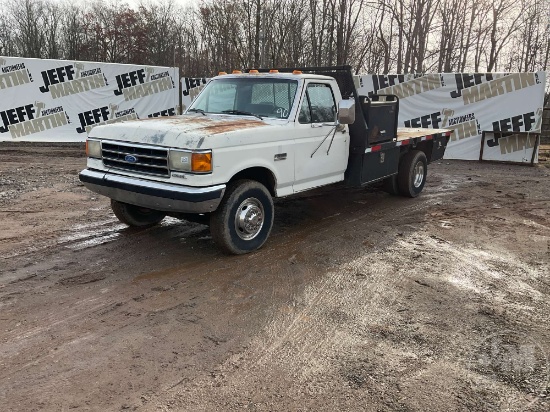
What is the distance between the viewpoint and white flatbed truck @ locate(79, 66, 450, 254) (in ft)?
16.3

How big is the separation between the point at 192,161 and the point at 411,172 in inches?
210

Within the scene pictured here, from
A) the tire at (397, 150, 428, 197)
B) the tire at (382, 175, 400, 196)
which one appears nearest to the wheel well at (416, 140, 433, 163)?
the tire at (397, 150, 428, 197)

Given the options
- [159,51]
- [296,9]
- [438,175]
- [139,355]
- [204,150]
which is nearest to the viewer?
[139,355]

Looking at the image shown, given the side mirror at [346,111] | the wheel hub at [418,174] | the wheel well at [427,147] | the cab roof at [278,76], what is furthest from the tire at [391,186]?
the side mirror at [346,111]

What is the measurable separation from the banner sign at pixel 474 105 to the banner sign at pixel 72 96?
24.5 feet

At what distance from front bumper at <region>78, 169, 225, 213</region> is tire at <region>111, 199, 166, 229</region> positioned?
914 mm

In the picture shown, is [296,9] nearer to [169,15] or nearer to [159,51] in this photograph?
[159,51]

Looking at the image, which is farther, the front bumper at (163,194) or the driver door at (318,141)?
the driver door at (318,141)

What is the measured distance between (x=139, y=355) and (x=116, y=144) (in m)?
2.79

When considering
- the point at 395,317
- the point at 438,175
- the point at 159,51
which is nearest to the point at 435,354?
the point at 395,317

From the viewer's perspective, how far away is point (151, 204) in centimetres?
511

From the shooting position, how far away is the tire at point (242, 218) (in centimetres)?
530

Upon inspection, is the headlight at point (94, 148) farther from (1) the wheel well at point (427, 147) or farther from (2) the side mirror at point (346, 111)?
(1) the wheel well at point (427, 147)

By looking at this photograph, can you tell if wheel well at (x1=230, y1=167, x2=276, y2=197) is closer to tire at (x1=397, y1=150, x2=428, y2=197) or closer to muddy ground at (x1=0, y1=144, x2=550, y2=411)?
muddy ground at (x1=0, y1=144, x2=550, y2=411)
